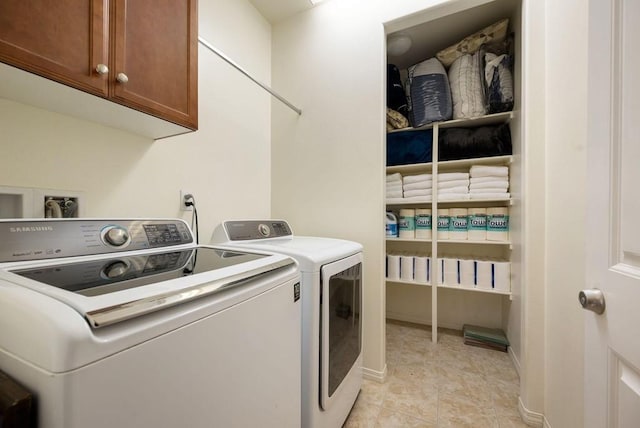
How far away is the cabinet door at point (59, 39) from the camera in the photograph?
646mm

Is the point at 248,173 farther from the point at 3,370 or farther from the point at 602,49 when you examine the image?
the point at 602,49

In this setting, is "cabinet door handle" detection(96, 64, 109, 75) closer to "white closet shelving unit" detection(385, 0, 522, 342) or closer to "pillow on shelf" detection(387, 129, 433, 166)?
"white closet shelving unit" detection(385, 0, 522, 342)

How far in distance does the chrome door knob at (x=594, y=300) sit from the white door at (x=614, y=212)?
0.01 meters

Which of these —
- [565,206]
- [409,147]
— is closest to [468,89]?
[409,147]

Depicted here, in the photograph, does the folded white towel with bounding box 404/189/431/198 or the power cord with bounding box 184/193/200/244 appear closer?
the power cord with bounding box 184/193/200/244

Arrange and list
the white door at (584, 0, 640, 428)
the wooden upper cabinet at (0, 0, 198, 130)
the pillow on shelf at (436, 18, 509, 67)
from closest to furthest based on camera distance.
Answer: the white door at (584, 0, 640, 428)
the wooden upper cabinet at (0, 0, 198, 130)
the pillow on shelf at (436, 18, 509, 67)

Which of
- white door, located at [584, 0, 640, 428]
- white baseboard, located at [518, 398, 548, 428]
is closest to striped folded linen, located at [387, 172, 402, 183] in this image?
white door, located at [584, 0, 640, 428]

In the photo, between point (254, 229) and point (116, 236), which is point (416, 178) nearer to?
point (254, 229)

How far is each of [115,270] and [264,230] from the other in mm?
876

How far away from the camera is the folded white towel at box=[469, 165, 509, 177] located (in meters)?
1.97

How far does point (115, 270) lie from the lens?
0.70 meters

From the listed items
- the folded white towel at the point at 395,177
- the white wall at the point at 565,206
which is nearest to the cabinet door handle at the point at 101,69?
the white wall at the point at 565,206

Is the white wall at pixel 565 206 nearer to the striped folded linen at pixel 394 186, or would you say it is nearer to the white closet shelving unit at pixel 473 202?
the white closet shelving unit at pixel 473 202

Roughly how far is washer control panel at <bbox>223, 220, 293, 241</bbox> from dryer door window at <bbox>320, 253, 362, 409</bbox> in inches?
21.5
